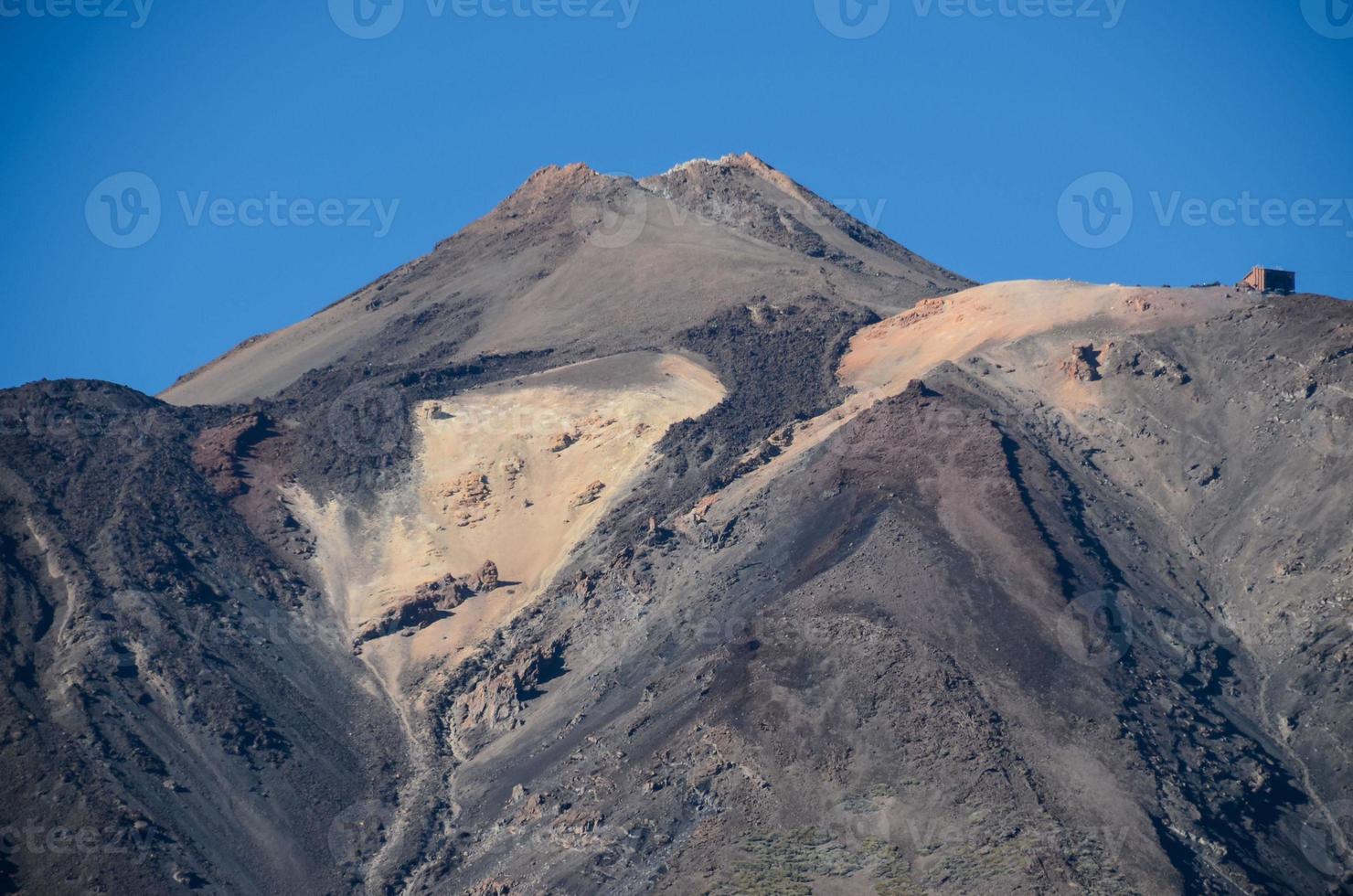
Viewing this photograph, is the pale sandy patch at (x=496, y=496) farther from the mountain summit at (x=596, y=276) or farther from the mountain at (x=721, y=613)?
the mountain summit at (x=596, y=276)

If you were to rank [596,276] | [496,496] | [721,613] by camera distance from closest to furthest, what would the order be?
[721,613] < [496,496] < [596,276]

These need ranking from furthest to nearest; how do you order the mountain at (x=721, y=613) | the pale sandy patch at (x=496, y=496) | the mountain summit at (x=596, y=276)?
the mountain summit at (x=596, y=276)
the pale sandy patch at (x=496, y=496)
the mountain at (x=721, y=613)

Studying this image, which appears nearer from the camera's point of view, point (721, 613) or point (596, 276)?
point (721, 613)

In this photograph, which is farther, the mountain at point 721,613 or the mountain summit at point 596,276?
the mountain summit at point 596,276

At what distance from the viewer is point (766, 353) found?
303 ft

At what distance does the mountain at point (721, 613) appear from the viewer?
173ft

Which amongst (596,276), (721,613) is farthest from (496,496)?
(596,276)

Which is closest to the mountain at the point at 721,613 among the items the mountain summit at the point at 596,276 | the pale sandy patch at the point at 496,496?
the pale sandy patch at the point at 496,496

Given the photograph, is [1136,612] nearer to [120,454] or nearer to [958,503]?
[958,503]

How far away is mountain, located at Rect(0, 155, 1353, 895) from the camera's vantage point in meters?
52.8

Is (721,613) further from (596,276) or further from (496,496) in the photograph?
(596,276)

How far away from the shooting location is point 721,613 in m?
64.9

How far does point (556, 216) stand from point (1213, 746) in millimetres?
74277

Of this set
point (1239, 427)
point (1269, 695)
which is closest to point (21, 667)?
point (1269, 695)
